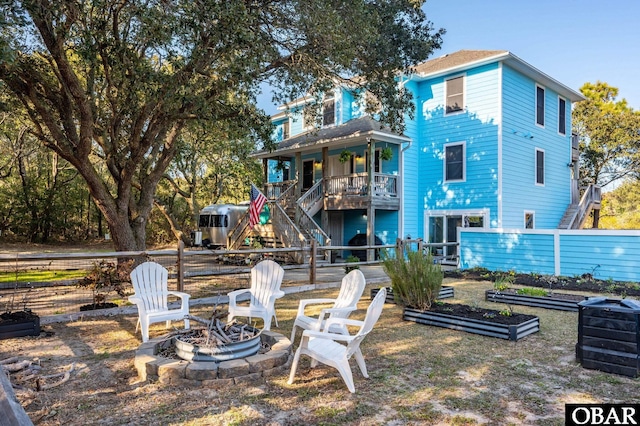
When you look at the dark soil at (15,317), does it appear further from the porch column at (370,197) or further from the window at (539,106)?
the window at (539,106)

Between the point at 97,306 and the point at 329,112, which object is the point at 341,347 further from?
the point at 329,112

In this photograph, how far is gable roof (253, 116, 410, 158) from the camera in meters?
15.2

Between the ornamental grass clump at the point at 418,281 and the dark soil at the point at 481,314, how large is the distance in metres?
0.22

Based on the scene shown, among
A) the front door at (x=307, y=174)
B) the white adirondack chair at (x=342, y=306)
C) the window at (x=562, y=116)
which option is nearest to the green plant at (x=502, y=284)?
the white adirondack chair at (x=342, y=306)

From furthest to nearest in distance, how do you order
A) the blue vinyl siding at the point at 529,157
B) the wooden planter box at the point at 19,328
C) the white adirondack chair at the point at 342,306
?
the blue vinyl siding at the point at 529,157 < the wooden planter box at the point at 19,328 < the white adirondack chair at the point at 342,306

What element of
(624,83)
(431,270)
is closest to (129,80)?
(431,270)

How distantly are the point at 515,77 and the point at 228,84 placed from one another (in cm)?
1193

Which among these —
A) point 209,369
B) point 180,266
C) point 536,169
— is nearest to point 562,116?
point 536,169

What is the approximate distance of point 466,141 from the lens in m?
15.7

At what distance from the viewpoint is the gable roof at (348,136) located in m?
15.2

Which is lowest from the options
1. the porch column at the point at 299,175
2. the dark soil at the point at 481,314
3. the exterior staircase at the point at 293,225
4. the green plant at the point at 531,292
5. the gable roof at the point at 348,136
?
the dark soil at the point at 481,314

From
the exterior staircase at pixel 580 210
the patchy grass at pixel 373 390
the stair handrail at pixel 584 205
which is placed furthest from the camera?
the stair handrail at pixel 584 205

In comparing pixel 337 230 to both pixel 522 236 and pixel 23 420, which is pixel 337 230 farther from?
pixel 23 420

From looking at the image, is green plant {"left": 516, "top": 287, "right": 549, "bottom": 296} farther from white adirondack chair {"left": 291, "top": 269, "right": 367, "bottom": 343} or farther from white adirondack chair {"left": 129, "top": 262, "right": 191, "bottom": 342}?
white adirondack chair {"left": 129, "top": 262, "right": 191, "bottom": 342}
